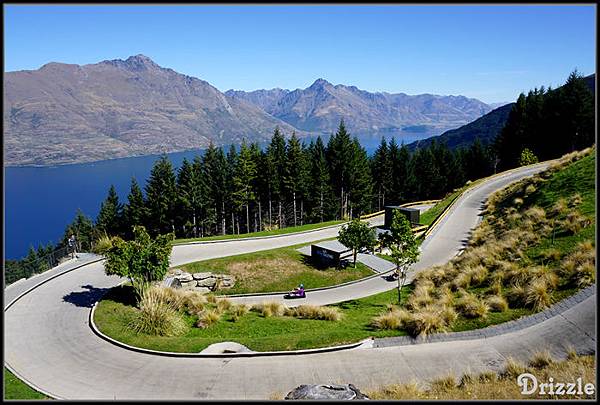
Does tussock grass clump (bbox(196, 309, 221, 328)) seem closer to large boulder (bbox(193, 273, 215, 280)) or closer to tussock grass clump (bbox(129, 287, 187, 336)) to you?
tussock grass clump (bbox(129, 287, 187, 336))

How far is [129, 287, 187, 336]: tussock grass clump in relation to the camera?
14.9 metres

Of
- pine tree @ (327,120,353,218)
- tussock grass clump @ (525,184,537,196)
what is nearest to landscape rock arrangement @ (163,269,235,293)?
tussock grass clump @ (525,184,537,196)

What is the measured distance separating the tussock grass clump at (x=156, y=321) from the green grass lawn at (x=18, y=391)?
4132 millimetres

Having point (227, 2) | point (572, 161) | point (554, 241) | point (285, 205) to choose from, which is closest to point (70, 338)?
point (227, 2)

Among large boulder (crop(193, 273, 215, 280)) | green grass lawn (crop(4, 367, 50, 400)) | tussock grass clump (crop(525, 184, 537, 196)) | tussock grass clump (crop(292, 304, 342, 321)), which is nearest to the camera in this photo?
green grass lawn (crop(4, 367, 50, 400))

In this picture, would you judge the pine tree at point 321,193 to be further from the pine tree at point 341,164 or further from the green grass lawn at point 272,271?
the green grass lawn at point 272,271

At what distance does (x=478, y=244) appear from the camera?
24672 millimetres

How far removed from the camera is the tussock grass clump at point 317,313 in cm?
1681

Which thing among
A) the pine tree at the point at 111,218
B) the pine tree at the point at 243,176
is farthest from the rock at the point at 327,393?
the pine tree at the point at 111,218

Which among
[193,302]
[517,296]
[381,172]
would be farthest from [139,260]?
[381,172]

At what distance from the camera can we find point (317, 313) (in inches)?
682

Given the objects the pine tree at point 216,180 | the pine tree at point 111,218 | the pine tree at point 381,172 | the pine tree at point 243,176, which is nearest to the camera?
the pine tree at point 243,176

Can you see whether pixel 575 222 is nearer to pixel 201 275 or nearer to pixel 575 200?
pixel 575 200

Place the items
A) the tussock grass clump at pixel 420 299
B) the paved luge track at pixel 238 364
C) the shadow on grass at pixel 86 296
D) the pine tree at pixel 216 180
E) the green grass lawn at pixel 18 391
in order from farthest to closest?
the pine tree at pixel 216 180, the shadow on grass at pixel 86 296, the tussock grass clump at pixel 420 299, the paved luge track at pixel 238 364, the green grass lawn at pixel 18 391
